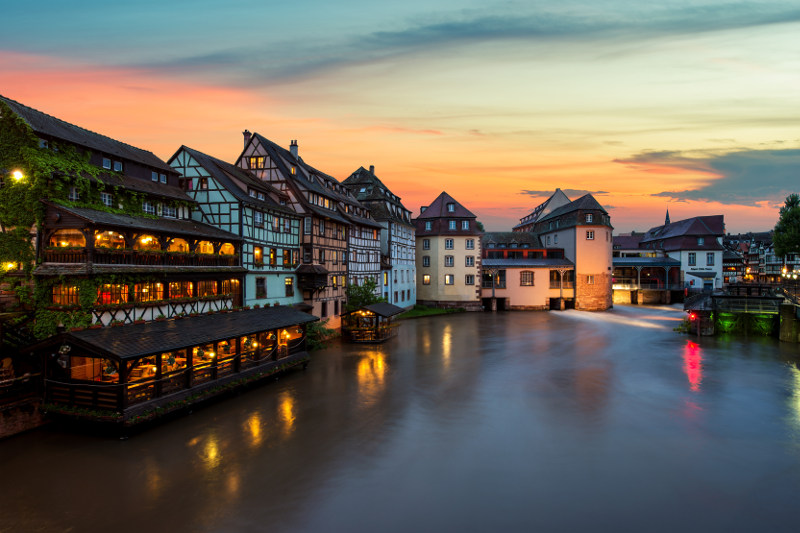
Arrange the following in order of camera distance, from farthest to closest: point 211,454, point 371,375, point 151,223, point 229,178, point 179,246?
point 229,178 < point 371,375 < point 179,246 < point 151,223 < point 211,454

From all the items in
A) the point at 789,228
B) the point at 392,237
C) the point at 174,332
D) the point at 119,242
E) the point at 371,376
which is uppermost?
the point at 789,228

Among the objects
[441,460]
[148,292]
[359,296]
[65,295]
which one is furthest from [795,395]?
[65,295]

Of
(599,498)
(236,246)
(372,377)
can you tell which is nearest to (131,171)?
(236,246)

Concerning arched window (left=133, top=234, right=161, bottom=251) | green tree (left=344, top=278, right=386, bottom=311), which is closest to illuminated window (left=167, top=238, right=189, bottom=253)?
arched window (left=133, top=234, right=161, bottom=251)

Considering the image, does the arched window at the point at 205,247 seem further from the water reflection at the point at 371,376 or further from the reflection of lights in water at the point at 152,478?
the reflection of lights in water at the point at 152,478

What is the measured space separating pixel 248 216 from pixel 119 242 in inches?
350

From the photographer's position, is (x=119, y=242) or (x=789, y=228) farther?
(x=789, y=228)

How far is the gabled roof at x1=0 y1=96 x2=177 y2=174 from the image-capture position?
21266 mm

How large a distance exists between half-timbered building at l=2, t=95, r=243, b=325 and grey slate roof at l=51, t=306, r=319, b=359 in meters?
1.65

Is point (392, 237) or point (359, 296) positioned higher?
point (392, 237)

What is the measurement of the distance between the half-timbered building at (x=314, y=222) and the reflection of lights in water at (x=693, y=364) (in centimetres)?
2635

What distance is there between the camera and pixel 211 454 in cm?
1616

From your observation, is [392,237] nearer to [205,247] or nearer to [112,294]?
[205,247]

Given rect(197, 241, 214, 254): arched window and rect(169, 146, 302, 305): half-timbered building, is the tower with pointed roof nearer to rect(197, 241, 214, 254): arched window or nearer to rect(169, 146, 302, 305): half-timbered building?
rect(169, 146, 302, 305): half-timbered building
